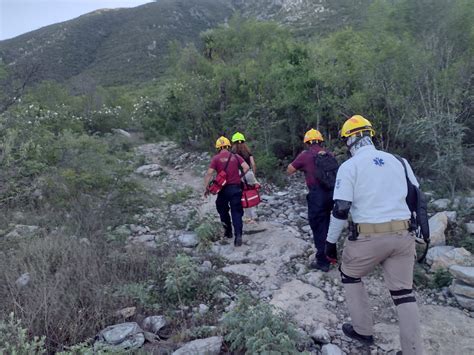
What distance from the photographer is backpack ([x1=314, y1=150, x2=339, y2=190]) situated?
469 centimetres

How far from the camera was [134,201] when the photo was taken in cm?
744

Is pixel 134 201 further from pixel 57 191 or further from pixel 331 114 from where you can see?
pixel 331 114

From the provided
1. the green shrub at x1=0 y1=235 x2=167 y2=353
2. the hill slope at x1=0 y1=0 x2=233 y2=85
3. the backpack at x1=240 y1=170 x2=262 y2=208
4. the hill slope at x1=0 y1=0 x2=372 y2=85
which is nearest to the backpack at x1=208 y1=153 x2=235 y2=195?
the backpack at x1=240 y1=170 x2=262 y2=208

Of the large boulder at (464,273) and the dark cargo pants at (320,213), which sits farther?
the dark cargo pants at (320,213)

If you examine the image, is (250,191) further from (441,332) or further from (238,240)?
(441,332)

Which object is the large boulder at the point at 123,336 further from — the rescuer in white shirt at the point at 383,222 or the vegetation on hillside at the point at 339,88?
the vegetation on hillside at the point at 339,88

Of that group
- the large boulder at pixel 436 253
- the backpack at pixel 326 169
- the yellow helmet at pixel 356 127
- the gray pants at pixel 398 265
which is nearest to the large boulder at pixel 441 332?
the gray pants at pixel 398 265

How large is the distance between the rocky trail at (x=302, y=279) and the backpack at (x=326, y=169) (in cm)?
112

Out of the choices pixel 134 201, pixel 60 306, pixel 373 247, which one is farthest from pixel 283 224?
pixel 60 306

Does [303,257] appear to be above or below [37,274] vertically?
below

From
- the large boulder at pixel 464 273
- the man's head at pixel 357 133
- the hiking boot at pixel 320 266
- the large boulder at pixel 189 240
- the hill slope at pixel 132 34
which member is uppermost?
the hill slope at pixel 132 34

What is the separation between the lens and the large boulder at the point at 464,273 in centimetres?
401

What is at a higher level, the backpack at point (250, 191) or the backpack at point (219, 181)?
the backpack at point (219, 181)

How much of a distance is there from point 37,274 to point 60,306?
0.83 m
